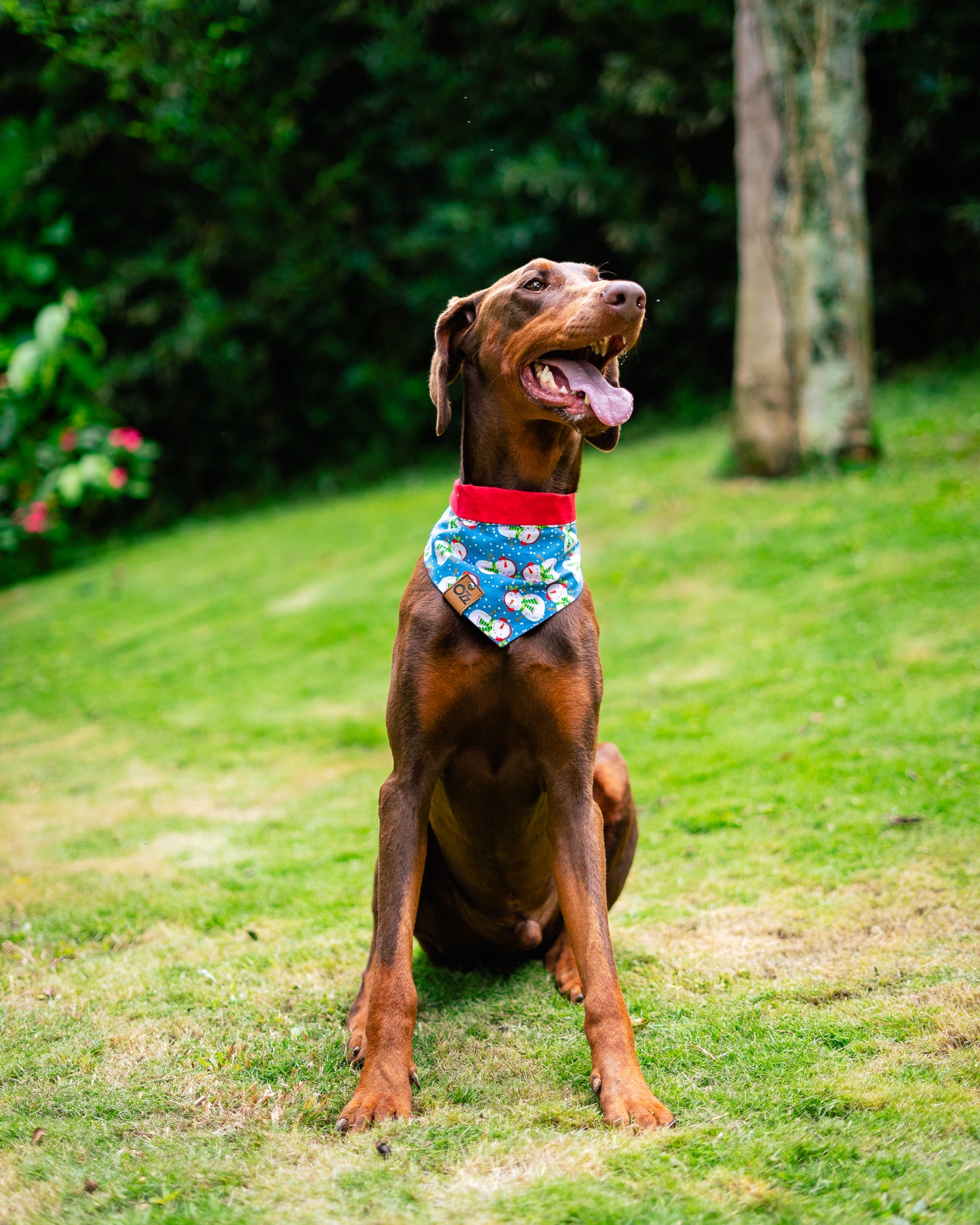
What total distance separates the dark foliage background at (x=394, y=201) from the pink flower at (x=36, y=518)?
3.12 m

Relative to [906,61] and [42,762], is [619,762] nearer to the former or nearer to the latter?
[42,762]

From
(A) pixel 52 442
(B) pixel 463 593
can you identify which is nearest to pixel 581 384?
(B) pixel 463 593

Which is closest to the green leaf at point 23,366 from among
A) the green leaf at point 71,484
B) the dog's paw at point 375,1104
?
the green leaf at point 71,484

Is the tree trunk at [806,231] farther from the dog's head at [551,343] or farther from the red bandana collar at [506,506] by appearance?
the red bandana collar at [506,506]

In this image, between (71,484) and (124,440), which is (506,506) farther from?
(124,440)

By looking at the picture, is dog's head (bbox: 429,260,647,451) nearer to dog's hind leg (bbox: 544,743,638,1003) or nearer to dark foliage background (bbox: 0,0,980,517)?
dog's hind leg (bbox: 544,743,638,1003)

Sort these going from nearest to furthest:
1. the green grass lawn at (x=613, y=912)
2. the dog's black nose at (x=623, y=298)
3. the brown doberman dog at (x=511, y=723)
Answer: the green grass lawn at (x=613, y=912)
the brown doberman dog at (x=511, y=723)
the dog's black nose at (x=623, y=298)

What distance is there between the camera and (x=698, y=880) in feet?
14.9

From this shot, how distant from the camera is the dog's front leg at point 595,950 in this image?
Answer: 274 cm

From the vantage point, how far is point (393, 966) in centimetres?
294

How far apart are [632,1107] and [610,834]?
3.30 feet

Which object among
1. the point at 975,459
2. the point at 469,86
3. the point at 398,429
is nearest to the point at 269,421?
the point at 398,429

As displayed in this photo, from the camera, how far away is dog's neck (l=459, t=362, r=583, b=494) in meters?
3.32

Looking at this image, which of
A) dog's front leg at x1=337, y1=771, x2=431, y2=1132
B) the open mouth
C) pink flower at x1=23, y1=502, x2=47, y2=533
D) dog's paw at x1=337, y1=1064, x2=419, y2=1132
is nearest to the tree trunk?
the open mouth
